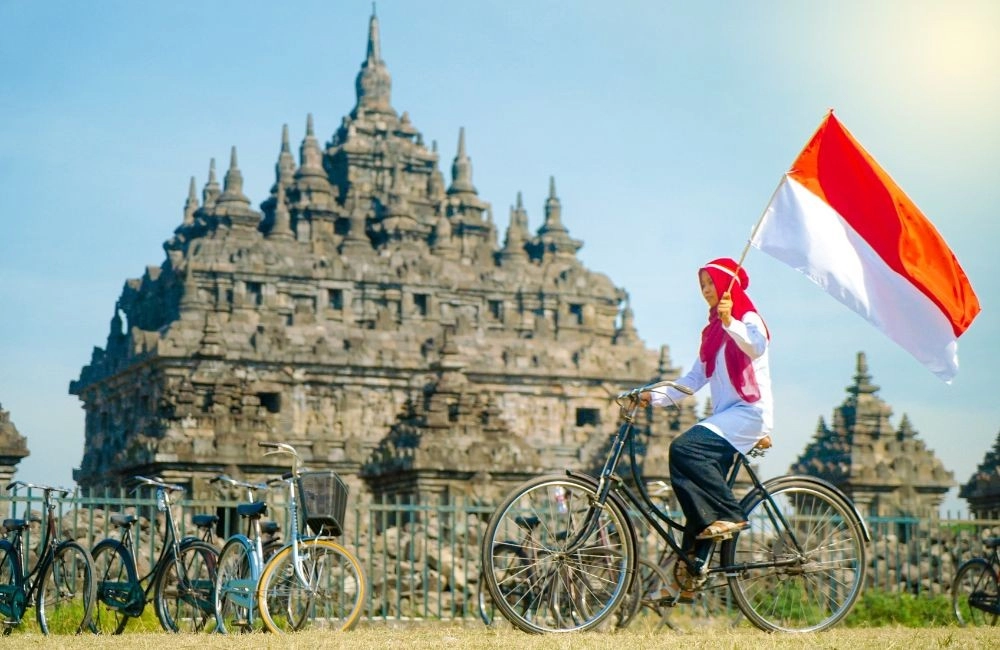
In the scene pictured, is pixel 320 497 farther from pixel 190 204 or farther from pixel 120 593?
pixel 190 204

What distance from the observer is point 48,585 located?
1238cm

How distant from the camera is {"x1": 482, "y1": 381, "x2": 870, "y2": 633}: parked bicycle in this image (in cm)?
949

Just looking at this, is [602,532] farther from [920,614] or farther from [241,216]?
[241,216]

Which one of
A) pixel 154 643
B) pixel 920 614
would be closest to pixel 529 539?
pixel 154 643

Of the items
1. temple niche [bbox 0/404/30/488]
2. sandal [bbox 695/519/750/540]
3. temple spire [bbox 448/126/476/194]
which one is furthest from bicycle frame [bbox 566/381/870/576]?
temple spire [bbox 448/126/476/194]

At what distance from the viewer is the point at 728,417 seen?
31.5 feet

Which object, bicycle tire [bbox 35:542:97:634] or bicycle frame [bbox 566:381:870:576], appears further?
bicycle tire [bbox 35:542:97:634]

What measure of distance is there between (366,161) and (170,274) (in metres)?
14.4

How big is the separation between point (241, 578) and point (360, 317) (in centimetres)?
5245

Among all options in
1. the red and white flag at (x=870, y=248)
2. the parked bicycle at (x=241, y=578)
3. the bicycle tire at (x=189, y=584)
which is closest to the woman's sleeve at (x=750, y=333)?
the red and white flag at (x=870, y=248)

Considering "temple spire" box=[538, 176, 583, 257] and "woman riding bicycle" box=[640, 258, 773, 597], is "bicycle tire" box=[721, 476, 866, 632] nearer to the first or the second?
"woman riding bicycle" box=[640, 258, 773, 597]

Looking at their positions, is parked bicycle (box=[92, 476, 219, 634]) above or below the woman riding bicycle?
below

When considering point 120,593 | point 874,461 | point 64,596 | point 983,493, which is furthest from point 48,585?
point 874,461

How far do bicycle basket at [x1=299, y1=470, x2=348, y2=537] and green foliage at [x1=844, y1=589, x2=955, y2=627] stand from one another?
606 centimetres
